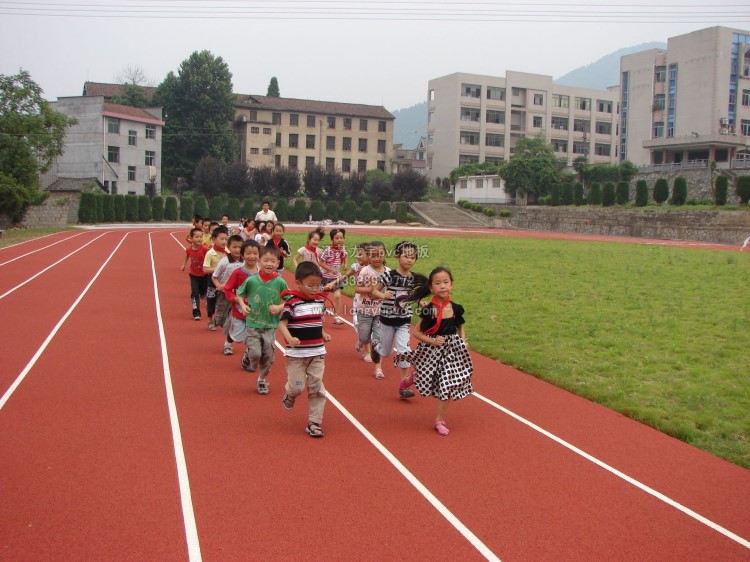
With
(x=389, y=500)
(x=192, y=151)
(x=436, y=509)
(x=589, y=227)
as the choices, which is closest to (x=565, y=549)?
(x=436, y=509)

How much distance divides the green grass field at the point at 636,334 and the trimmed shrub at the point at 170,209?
124ft

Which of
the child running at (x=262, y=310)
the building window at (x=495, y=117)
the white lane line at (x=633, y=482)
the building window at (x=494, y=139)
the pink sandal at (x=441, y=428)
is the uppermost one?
the building window at (x=495, y=117)

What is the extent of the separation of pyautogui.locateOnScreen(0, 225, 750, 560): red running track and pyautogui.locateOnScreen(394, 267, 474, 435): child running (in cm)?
40

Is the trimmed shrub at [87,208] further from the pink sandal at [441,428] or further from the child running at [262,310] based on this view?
the pink sandal at [441,428]

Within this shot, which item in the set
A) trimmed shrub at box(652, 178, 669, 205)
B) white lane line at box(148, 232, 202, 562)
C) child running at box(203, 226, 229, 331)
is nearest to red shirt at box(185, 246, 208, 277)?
child running at box(203, 226, 229, 331)

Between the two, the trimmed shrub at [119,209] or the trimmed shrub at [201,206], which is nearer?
the trimmed shrub at [119,209]

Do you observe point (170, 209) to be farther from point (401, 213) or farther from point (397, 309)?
point (397, 309)

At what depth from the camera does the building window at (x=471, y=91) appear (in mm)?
80625

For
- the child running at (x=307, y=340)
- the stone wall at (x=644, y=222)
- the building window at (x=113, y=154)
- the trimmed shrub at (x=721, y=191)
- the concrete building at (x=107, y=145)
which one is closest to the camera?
the child running at (x=307, y=340)

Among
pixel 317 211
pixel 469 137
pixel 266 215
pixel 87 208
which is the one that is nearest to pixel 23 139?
pixel 87 208

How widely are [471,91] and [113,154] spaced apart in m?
39.5

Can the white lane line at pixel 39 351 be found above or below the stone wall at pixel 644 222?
below

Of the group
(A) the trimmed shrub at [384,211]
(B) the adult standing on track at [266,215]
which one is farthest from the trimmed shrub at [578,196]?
(B) the adult standing on track at [266,215]

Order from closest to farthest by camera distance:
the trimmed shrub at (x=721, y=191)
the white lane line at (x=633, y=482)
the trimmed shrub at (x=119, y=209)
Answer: the white lane line at (x=633, y=482)
the trimmed shrub at (x=721, y=191)
the trimmed shrub at (x=119, y=209)
